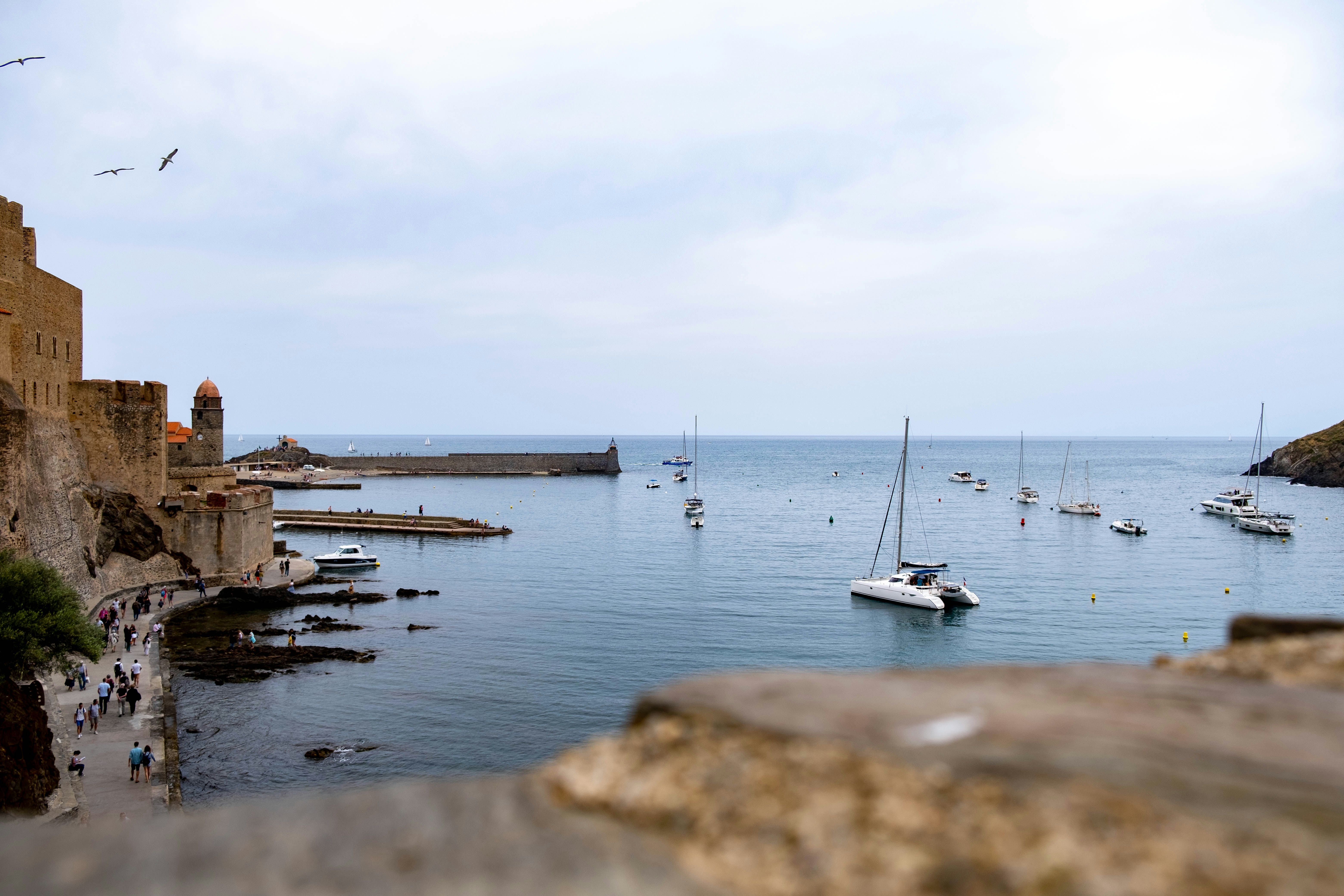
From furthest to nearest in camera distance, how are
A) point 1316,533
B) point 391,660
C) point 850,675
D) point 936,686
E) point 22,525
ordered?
point 1316,533
point 391,660
point 22,525
point 850,675
point 936,686

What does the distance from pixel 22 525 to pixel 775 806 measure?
31.9m

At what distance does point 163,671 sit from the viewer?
2984 centimetres

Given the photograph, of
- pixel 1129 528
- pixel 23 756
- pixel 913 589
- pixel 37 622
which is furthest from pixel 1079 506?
pixel 23 756

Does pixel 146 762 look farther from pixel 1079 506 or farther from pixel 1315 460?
pixel 1315 460

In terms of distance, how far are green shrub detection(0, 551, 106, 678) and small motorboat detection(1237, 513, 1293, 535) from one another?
82.1 m

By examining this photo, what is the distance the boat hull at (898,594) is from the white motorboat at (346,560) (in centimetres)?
3101

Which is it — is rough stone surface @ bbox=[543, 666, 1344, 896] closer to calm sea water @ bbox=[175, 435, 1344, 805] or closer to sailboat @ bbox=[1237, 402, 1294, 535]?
calm sea water @ bbox=[175, 435, 1344, 805]

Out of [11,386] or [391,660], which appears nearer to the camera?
[11,386]

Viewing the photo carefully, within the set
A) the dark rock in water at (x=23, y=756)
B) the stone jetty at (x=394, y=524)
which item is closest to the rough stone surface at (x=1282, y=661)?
the dark rock in water at (x=23, y=756)

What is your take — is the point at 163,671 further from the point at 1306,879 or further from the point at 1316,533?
the point at 1316,533

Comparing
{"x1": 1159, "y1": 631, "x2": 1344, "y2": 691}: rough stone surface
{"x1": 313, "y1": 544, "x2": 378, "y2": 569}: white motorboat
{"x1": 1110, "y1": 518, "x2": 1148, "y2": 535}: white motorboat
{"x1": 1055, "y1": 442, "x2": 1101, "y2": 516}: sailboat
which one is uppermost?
{"x1": 1159, "y1": 631, "x2": 1344, "y2": 691}: rough stone surface

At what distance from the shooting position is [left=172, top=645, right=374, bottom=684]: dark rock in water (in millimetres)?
31141

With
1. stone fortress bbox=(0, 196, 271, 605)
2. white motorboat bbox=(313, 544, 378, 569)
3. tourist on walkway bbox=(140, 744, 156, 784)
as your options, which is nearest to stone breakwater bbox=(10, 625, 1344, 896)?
tourist on walkway bbox=(140, 744, 156, 784)

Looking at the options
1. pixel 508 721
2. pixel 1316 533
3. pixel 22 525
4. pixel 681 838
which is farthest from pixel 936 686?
pixel 1316 533
